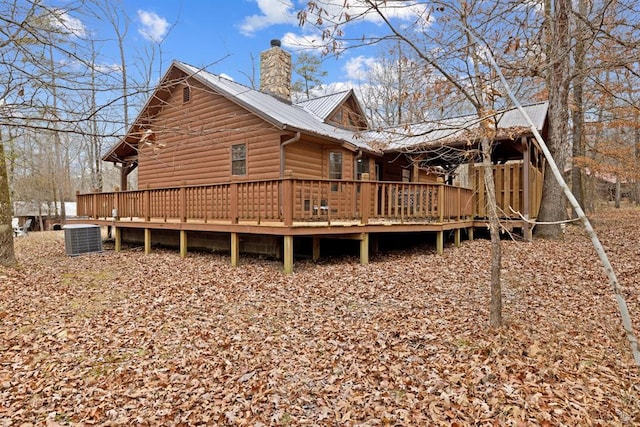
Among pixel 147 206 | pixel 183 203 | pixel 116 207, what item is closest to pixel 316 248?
pixel 183 203

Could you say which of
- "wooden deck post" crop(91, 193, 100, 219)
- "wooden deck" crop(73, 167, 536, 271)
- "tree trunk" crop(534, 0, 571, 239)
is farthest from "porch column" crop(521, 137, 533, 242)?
"wooden deck post" crop(91, 193, 100, 219)

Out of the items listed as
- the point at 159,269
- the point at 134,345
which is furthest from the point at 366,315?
the point at 159,269

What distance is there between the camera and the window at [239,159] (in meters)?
11.4

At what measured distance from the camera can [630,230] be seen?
39.9 feet

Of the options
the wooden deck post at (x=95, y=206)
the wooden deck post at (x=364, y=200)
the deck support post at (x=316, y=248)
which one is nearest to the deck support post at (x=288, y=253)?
the deck support post at (x=316, y=248)

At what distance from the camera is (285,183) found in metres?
7.35

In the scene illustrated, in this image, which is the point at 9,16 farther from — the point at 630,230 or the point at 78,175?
the point at 78,175

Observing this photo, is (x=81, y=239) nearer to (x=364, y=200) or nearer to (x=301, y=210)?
(x=301, y=210)

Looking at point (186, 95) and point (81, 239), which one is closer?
point (81, 239)

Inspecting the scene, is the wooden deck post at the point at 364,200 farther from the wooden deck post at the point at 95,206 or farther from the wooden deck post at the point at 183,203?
the wooden deck post at the point at 95,206

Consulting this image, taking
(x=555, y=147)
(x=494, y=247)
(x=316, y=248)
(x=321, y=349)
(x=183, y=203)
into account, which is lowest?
(x=321, y=349)

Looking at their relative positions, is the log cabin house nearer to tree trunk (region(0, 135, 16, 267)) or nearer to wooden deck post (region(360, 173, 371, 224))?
wooden deck post (region(360, 173, 371, 224))

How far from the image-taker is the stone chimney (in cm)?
1440

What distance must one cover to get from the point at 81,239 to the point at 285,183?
7.41 m
